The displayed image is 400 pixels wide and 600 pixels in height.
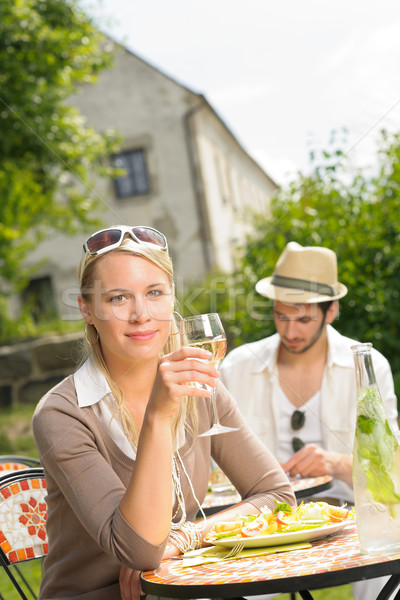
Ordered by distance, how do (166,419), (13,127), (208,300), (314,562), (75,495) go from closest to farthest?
(314,562)
(166,419)
(75,495)
(13,127)
(208,300)

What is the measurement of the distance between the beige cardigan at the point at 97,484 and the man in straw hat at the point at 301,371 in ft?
4.94

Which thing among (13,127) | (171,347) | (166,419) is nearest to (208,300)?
(13,127)

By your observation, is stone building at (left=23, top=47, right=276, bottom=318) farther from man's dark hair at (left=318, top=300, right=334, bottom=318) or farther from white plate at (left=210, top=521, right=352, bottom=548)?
white plate at (left=210, top=521, right=352, bottom=548)

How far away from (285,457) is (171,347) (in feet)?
5.76

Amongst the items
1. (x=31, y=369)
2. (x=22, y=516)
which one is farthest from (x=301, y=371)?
(x=31, y=369)

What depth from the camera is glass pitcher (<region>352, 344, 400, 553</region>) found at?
146cm

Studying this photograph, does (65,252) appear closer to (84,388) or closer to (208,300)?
(208,300)

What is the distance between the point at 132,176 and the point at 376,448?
57.9 feet

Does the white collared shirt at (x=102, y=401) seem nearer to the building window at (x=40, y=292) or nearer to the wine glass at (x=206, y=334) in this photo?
the wine glass at (x=206, y=334)

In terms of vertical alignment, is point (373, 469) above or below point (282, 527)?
above

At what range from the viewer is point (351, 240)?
5.58 meters

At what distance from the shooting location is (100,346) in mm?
2225

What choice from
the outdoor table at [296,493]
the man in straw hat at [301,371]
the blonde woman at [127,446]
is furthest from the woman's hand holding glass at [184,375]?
the man in straw hat at [301,371]

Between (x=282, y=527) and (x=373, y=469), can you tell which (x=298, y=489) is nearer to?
(x=282, y=527)
